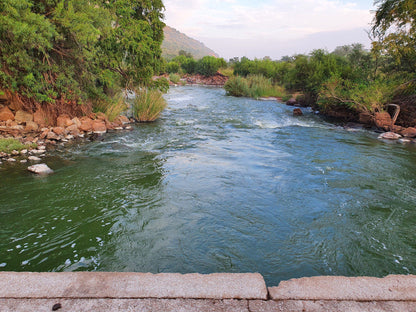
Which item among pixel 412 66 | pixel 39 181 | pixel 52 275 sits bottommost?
pixel 39 181

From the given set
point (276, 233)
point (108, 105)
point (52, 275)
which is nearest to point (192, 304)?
point (52, 275)

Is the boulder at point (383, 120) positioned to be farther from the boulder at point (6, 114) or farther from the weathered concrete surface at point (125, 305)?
the boulder at point (6, 114)

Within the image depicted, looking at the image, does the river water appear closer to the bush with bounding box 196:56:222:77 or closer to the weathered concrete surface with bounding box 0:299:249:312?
the weathered concrete surface with bounding box 0:299:249:312

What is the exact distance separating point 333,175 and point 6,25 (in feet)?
28.0

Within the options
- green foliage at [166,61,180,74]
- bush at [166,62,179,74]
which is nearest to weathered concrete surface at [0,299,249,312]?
bush at [166,62,179,74]

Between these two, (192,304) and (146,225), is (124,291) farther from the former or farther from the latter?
(146,225)

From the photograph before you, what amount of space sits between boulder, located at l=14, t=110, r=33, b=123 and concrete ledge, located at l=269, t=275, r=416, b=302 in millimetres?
9894

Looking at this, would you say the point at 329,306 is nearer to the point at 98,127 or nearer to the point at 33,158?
the point at 33,158

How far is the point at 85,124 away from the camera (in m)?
10.2

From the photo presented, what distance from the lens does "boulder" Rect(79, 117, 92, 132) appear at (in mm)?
10106

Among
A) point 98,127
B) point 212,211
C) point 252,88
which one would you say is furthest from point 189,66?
point 212,211

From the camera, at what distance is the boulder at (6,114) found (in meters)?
9.03

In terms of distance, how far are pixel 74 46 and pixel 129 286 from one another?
31.2ft

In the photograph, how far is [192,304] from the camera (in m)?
1.93
